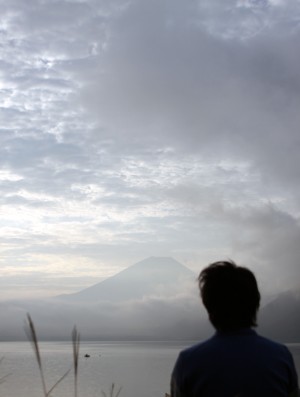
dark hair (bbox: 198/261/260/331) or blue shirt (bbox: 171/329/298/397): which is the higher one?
dark hair (bbox: 198/261/260/331)

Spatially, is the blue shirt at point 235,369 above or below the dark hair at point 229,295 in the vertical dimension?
below

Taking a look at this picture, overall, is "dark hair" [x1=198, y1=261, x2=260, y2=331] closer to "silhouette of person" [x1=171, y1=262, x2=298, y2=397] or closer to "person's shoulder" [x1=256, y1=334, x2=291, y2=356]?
"silhouette of person" [x1=171, y1=262, x2=298, y2=397]

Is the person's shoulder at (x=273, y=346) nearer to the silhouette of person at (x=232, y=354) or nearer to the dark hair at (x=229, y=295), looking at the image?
the silhouette of person at (x=232, y=354)

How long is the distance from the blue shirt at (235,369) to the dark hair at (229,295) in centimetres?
7

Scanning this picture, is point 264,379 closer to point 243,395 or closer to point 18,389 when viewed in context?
point 243,395

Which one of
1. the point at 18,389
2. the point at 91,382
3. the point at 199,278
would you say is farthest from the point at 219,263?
the point at 91,382

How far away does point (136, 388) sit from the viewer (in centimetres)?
6588

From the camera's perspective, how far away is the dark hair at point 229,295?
8.43ft

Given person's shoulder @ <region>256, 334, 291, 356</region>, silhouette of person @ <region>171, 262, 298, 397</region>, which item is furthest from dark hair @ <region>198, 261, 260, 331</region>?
person's shoulder @ <region>256, 334, 291, 356</region>

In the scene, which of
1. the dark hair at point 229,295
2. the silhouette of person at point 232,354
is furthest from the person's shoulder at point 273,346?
the dark hair at point 229,295

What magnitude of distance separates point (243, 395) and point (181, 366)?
A: 295 mm

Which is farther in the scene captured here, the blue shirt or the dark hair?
the dark hair

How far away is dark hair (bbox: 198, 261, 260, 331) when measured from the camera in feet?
8.43

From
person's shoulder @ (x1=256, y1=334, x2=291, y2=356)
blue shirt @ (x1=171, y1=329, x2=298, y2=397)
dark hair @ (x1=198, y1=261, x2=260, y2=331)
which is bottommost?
blue shirt @ (x1=171, y1=329, x2=298, y2=397)
